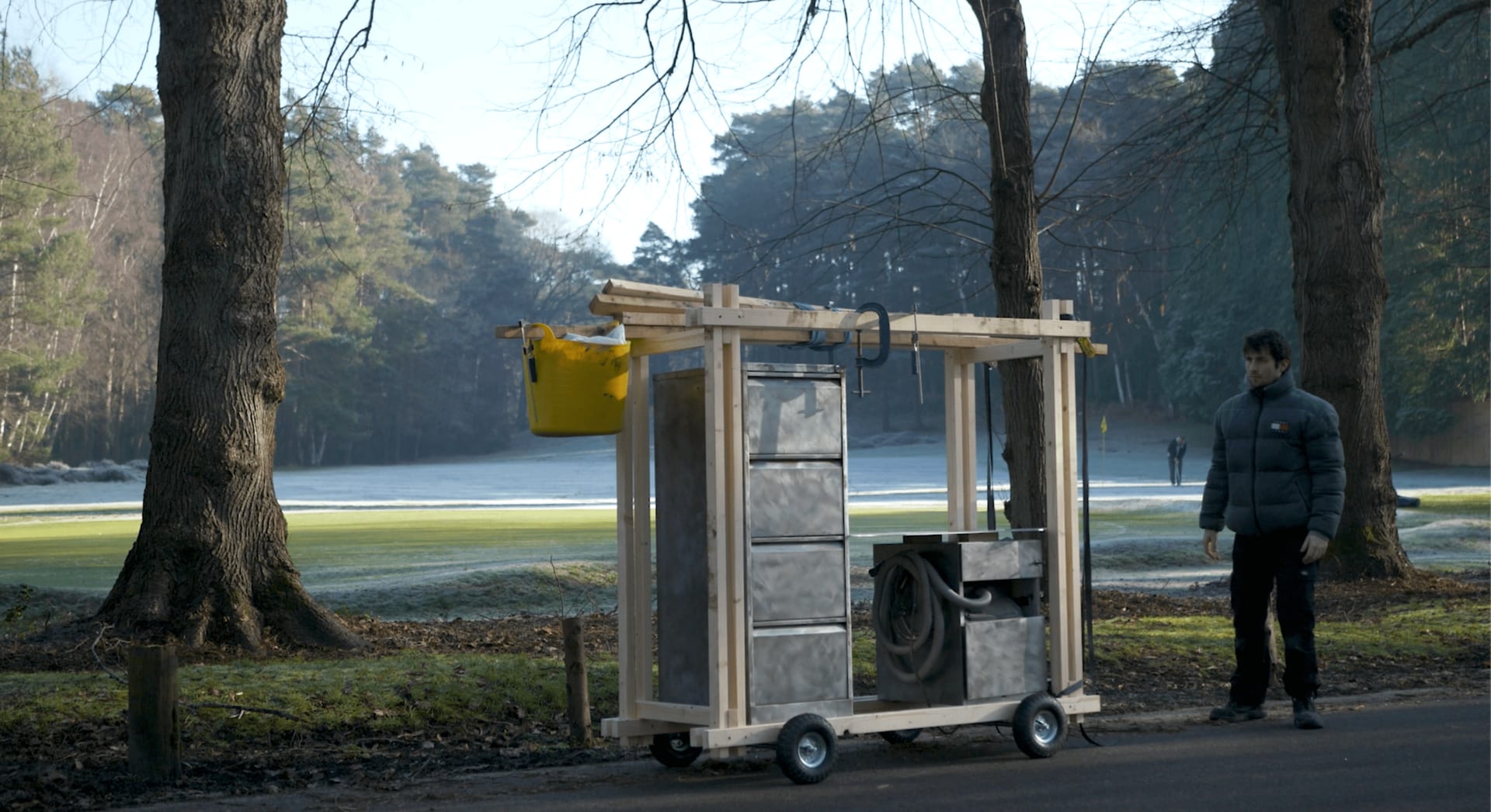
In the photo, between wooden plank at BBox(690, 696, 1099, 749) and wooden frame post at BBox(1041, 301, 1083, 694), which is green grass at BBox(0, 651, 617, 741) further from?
wooden frame post at BBox(1041, 301, 1083, 694)

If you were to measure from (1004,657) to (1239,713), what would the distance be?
183 centimetres

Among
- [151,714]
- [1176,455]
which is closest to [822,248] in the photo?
[151,714]

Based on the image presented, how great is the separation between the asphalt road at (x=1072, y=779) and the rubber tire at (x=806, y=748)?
0.07 metres

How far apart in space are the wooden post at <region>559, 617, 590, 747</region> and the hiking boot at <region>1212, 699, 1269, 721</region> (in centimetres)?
357

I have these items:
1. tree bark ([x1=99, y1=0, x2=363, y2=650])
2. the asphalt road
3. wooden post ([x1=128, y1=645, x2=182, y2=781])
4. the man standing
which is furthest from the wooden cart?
tree bark ([x1=99, y1=0, x2=363, y2=650])

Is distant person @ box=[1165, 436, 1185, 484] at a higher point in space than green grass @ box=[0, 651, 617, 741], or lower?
higher

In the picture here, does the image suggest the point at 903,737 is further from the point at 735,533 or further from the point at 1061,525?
the point at 735,533

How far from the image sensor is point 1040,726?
25.8ft

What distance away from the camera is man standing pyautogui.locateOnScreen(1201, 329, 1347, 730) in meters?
8.61

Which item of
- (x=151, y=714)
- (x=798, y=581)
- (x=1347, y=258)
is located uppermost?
(x=1347, y=258)

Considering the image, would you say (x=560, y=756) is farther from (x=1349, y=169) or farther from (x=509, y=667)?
(x=1349, y=169)

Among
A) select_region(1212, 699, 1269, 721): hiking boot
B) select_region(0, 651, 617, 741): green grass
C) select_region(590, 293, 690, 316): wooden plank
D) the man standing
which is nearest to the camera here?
select_region(590, 293, 690, 316): wooden plank

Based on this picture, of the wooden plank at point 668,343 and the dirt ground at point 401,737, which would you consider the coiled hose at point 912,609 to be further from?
the wooden plank at point 668,343

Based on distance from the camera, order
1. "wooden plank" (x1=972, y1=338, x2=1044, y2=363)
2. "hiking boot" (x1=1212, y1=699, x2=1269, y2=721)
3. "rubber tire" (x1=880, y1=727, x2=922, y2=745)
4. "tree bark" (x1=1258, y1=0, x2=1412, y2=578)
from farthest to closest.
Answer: "tree bark" (x1=1258, y1=0, x2=1412, y2=578) < "hiking boot" (x1=1212, y1=699, x2=1269, y2=721) < "wooden plank" (x1=972, y1=338, x2=1044, y2=363) < "rubber tire" (x1=880, y1=727, x2=922, y2=745)
